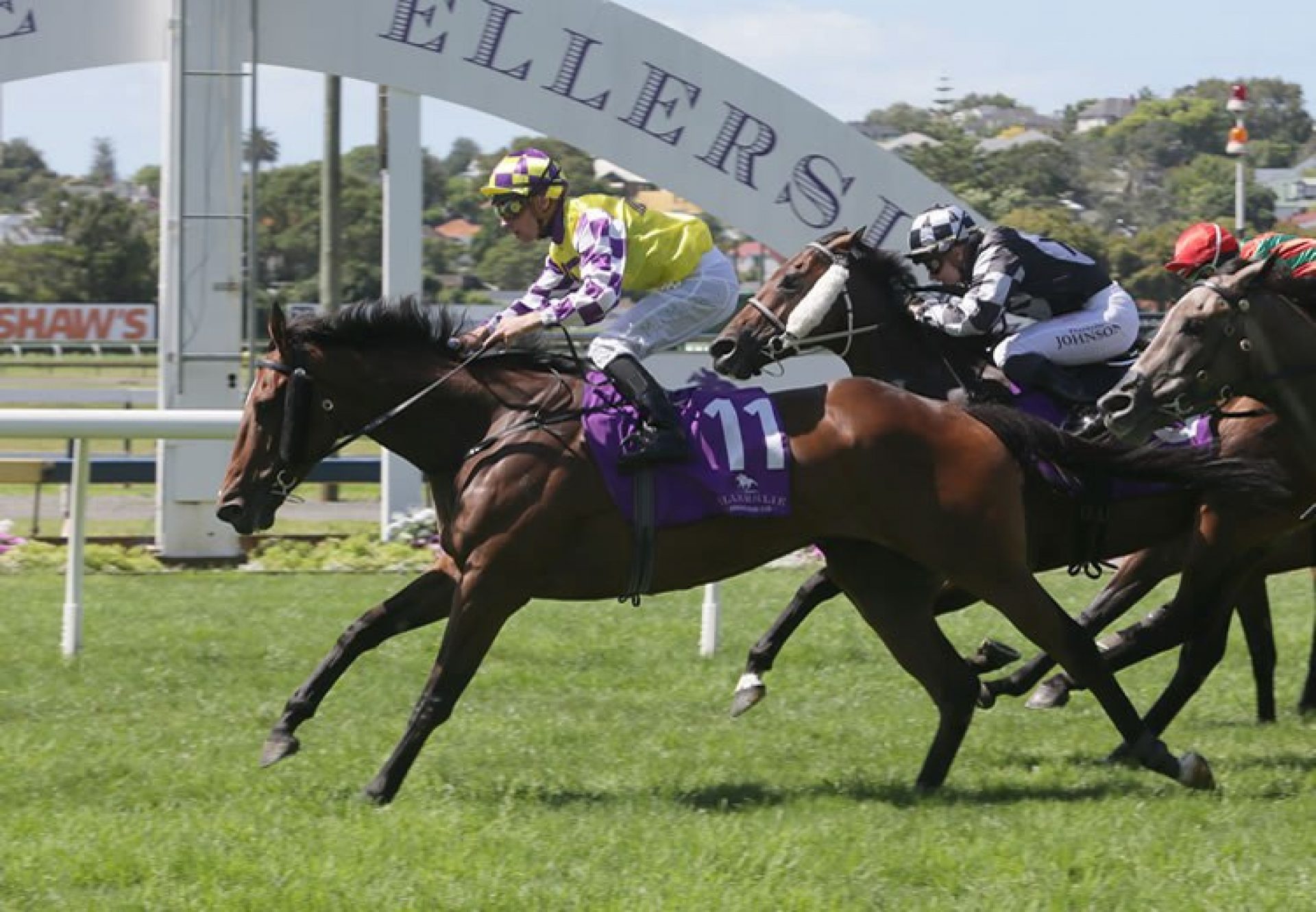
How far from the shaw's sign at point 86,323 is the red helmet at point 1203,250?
37.2 metres

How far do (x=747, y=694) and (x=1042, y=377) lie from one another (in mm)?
1552

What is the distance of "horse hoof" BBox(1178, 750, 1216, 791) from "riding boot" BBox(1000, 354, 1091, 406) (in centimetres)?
137

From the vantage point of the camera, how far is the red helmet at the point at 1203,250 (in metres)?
6.84

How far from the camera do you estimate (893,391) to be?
5.92 m

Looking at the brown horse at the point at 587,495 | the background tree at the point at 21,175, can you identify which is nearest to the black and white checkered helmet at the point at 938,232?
the brown horse at the point at 587,495

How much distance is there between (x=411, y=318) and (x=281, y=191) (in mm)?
54027

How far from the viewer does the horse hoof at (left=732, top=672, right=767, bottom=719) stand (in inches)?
271

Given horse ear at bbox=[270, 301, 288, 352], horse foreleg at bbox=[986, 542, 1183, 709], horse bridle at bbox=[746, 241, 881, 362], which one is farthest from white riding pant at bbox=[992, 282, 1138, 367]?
horse ear at bbox=[270, 301, 288, 352]

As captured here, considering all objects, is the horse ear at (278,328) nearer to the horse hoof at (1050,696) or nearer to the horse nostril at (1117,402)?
the horse nostril at (1117,402)

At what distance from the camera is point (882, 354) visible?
22.2 feet

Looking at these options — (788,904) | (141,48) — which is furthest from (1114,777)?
(141,48)

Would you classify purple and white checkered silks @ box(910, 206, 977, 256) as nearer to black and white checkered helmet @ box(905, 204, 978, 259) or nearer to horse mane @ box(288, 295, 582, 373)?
black and white checkered helmet @ box(905, 204, 978, 259)

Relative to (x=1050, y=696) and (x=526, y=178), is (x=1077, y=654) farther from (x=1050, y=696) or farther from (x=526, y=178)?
(x=526, y=178)

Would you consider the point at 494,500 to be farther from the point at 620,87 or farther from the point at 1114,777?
the point at 620,87
